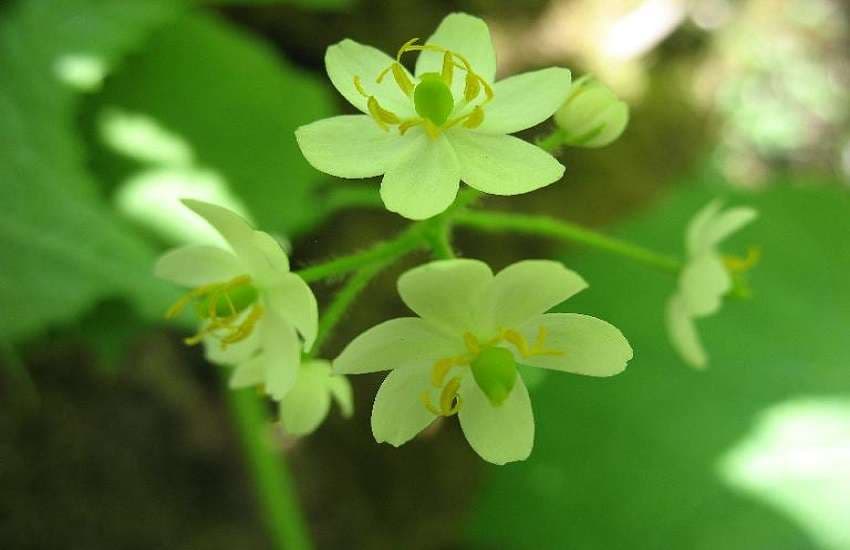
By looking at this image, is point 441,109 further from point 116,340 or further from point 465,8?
point 465,8

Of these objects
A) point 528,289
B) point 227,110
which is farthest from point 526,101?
point 227,110

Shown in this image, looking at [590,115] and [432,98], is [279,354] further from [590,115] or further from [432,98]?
[590,115]

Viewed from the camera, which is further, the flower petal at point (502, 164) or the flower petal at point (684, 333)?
the flower petal at point (684, 333)

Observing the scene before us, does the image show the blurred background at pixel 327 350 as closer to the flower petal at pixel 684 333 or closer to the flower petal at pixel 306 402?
the flower petal at pixel 306 402

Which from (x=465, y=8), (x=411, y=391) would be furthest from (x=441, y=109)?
(x=465, y=8)

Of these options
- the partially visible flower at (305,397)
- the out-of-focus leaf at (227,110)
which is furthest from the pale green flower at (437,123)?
the out-of-focus leaf at (227,110)

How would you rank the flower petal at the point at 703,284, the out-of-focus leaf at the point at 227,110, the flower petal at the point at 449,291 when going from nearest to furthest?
the flower petal at the point at 449,291, the flower petal at the point at 703,284, the out-of-focus leaf at the point at 227,110

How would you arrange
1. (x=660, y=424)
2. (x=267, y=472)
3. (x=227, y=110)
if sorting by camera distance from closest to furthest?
(x=267, y=472), (x=227, y=110), (x=660, y=424)
